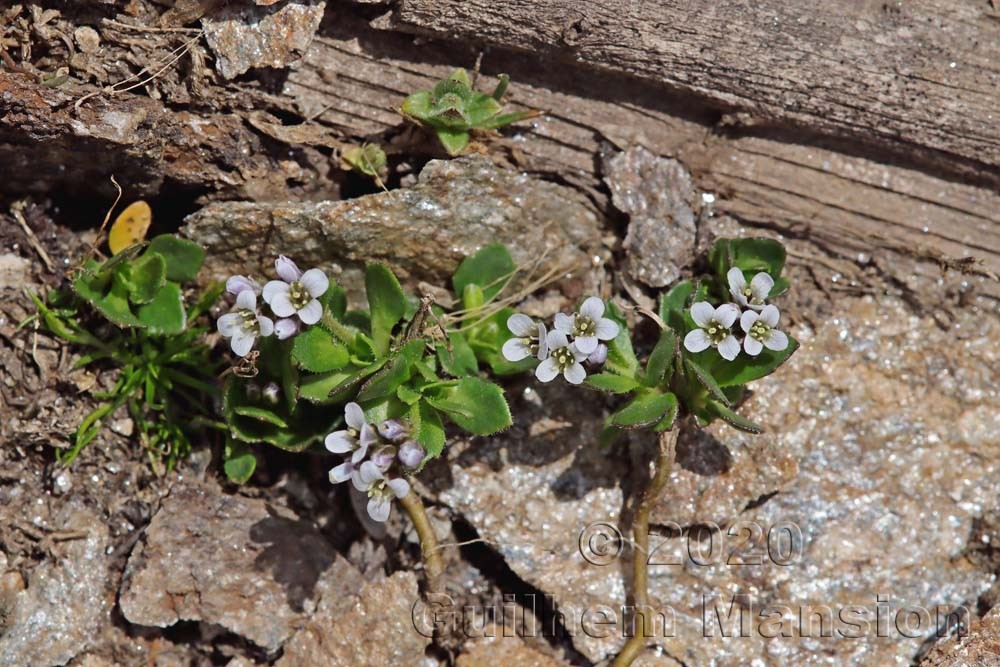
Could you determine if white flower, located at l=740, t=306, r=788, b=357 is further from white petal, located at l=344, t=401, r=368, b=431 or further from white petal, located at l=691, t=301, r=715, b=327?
white petal, located at l=344, t=401, r=368, b=431

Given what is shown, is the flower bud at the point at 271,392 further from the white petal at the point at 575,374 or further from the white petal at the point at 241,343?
the white petal at the point at 575,374

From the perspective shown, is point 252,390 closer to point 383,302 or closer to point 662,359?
point 383,302

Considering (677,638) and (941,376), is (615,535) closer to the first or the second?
(677,638)

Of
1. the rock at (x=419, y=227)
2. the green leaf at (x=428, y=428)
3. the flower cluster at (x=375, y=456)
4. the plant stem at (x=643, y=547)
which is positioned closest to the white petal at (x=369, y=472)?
the flower cluster at (x=375, y=456)

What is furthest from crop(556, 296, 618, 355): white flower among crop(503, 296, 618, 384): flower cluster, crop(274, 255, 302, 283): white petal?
crop(274, 255, 302, 283): white petal

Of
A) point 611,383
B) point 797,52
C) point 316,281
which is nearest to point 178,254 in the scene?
point 316,281

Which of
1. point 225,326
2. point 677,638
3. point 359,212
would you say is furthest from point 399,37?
point 677,638
